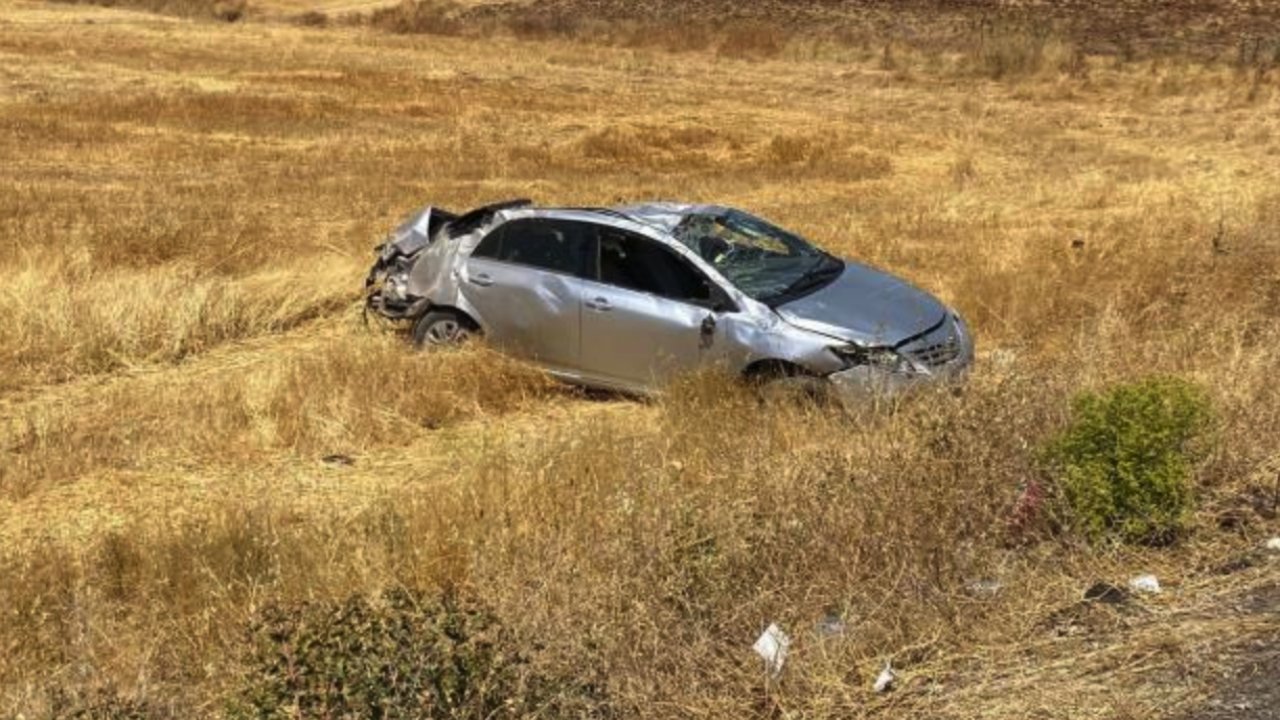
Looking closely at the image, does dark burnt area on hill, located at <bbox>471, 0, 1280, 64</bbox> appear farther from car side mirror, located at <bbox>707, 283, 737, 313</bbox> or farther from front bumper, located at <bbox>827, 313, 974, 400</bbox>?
car side mirror, located at <bbox>707, 283, 737, 313</bbox>

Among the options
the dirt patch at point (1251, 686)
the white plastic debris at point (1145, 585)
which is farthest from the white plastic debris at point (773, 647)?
the white plastic debris at point (1145, 585)

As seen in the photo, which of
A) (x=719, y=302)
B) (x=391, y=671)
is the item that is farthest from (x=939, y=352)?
(x=391, y=671)

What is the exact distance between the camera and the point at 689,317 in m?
9.45

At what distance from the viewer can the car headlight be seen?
8.66m

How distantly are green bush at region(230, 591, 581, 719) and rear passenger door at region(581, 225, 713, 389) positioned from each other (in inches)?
214

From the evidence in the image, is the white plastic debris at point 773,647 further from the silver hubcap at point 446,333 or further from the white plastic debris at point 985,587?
the silver hubcap at point 446,333

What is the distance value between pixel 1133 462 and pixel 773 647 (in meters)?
1.92

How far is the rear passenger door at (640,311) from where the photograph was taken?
31.1 feet

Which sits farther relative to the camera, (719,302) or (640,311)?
(640,311)

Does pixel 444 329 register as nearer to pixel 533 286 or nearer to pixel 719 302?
pixel 533 286

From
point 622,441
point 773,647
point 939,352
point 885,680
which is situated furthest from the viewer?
point 939,352

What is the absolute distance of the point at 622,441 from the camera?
7723mm

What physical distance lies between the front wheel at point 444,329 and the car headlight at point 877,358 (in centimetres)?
324

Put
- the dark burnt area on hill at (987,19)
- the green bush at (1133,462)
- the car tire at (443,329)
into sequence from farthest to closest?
the dark burnt area on hill at (987,19) → the car tire at (443,329) → the green bush at (1133,462)
